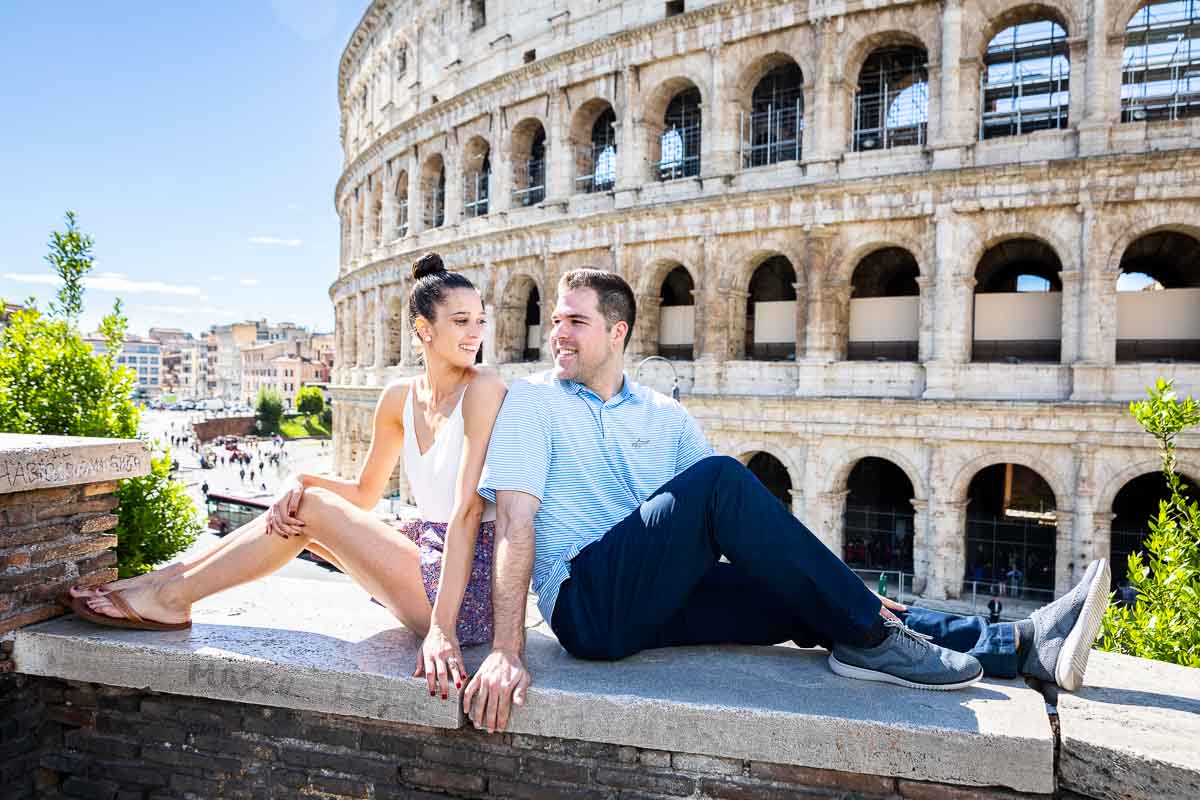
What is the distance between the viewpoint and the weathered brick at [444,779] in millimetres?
2670

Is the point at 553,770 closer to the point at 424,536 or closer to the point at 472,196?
the point at 424,536

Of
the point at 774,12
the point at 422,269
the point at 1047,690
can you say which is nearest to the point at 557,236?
the point at 774,12

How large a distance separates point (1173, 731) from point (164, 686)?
10.3 ft

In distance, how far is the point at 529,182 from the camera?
21125 millimetres

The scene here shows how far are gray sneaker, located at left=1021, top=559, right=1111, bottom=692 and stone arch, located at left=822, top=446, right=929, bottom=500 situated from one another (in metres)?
12.8

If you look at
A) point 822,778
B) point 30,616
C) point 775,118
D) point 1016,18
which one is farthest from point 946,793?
point 775,118

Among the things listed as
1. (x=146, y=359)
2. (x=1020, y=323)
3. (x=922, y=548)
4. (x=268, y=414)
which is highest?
(x=146, y=359)

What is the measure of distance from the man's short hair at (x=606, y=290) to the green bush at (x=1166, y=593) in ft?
11.2

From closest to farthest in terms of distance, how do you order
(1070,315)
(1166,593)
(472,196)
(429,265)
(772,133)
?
(429,265), (1166,593), (1070,315), (772,133), (472,196)

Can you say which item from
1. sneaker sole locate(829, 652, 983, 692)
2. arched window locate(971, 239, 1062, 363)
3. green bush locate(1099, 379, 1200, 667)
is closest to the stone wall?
sneaker sole locate(829, 652, 983, 692)

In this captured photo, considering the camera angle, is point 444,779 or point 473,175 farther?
point 473,175

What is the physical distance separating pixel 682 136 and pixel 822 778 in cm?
1757

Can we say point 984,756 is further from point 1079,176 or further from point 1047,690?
point 1079,176

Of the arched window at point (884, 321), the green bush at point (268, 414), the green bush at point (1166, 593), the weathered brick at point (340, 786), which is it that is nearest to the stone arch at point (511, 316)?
the arched window at point (884, 321)
